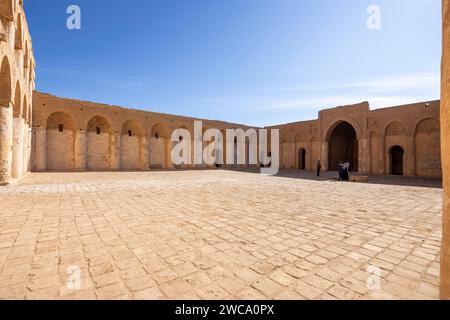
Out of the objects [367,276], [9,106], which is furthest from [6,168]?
[367,276]

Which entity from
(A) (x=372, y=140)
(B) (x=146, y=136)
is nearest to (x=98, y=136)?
(B) (x=146, y=136)

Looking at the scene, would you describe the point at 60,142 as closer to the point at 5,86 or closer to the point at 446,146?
the point at 5,86

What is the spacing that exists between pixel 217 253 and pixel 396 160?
25799 mm

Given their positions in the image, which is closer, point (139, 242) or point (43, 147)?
point (139, 242)

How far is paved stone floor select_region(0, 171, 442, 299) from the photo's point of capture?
7.88 feet

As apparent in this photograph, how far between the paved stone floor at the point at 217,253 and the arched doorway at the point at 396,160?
1951cm

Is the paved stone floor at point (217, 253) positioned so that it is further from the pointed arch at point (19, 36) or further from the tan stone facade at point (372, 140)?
the tan stone facade at point (372, 140)

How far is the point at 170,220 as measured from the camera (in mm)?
5055

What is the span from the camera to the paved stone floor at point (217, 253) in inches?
94.6

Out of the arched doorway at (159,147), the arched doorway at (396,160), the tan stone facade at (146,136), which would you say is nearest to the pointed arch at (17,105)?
the tan stone facade at (146,136)

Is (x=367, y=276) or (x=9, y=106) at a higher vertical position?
(x=9, y=106)

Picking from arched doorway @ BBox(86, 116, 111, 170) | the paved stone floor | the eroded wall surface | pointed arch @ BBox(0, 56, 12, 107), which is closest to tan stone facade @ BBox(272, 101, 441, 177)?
the eroded wall surface

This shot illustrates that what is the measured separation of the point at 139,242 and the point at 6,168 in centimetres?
1023
